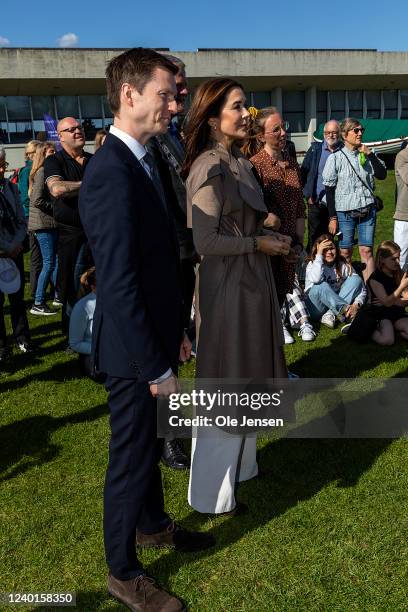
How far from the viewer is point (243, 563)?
2945 millimetres

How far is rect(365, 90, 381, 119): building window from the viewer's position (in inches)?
1556

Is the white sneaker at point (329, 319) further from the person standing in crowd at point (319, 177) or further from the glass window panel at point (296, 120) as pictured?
the glass window panel at point (296, 120)

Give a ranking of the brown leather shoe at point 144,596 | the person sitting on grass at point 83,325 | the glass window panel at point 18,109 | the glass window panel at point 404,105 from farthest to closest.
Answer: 1. the glass window panel at point 404,105
2. the glass window panel at point 18,109
3. the person sitting on grass at point 83,325
4. the brown leather shoe at point 144,596

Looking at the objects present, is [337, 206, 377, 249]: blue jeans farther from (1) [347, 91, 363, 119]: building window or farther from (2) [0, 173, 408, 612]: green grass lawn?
(1) [347, 91, 363, 119]: building window

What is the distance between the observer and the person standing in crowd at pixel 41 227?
7.26 meters

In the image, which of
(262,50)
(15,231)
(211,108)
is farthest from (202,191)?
(262,50)

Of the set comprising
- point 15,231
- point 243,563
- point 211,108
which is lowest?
point 243,563

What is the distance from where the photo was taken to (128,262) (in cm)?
210

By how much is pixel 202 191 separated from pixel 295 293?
4.09 meters

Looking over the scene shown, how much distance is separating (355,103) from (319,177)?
34.0 metres

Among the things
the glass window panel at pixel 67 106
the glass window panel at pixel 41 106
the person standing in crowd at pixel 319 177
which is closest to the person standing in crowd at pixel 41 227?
the person standing in crowd at pixel 319 177

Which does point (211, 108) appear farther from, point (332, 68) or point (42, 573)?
point (332, 68)

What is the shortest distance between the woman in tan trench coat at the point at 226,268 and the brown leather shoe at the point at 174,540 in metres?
0.23

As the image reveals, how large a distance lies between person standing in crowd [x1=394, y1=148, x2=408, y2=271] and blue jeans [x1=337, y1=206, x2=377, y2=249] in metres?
0.31
